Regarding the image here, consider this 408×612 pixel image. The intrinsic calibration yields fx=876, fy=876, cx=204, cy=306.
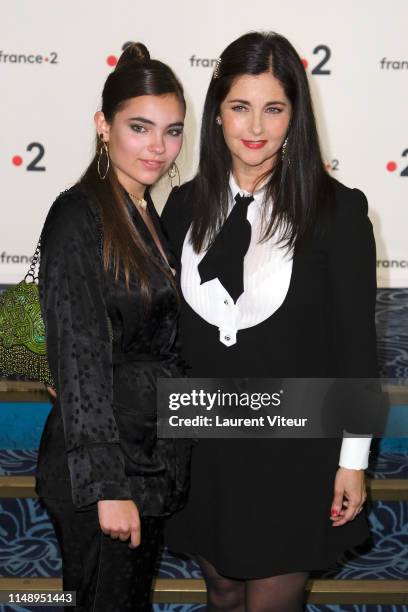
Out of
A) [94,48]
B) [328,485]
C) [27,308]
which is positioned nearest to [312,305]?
[328,485]

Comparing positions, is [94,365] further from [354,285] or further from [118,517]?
[354,285]

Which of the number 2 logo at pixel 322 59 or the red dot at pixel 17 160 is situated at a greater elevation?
the number 2 logo at pixel 322 59

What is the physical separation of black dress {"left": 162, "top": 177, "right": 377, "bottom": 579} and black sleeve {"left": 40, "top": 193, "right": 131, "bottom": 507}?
41 centimetres

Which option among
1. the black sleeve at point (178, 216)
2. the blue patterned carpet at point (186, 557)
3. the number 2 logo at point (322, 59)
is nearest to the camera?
the black sleeve at point (178, 216)

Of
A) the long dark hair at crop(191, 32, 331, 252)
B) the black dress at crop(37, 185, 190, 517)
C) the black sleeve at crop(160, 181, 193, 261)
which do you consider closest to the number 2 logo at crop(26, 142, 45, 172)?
the black sleeve at crop(160, 181, 193, 261)

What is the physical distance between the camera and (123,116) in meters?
2.06

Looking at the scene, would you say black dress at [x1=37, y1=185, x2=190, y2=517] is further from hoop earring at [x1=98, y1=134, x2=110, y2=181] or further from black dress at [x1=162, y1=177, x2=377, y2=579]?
black dress at [x1=162, y1=177, x2=377, y2=579]

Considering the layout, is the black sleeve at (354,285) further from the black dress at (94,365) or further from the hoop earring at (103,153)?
the hoop earring at (103,153)

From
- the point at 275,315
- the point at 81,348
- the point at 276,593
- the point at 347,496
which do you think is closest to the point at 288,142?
the point at 275,315

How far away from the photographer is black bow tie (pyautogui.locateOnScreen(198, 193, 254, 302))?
7.47 feet

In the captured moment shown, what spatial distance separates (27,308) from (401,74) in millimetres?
4186

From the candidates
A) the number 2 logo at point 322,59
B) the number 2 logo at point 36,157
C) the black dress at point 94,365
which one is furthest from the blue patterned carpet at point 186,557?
the number 2 logo at point 322,59

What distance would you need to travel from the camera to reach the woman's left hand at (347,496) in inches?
88.4

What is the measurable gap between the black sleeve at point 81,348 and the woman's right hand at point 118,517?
0.02 m
